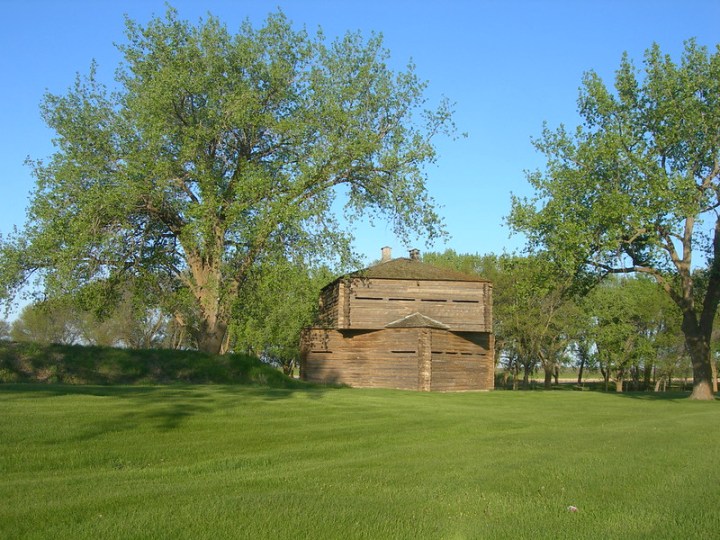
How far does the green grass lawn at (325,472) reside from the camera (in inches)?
248

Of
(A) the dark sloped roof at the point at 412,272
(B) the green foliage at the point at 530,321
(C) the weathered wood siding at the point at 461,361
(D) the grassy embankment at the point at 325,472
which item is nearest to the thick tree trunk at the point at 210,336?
(D) the grassy embankment at the point at 325,472

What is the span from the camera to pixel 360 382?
41.2m

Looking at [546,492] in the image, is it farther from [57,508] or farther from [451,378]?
[451,378]

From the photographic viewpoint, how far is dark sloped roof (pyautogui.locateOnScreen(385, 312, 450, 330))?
39.6 meters

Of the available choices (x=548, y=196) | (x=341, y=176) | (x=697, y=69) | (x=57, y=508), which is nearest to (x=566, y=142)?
(x=548, y=196)

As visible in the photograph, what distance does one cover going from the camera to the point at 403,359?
40125 millimetres

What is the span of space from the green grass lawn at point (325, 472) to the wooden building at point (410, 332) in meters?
23.4

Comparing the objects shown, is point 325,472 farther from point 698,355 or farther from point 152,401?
point 698,355

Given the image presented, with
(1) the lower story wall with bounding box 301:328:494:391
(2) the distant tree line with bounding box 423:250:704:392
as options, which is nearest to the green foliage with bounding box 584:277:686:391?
(2) the distant tree line with bounding box 423:250:704:392

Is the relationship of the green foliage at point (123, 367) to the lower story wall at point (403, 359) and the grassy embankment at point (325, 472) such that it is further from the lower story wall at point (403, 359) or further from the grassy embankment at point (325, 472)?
the lower story wall at point (403, 359)

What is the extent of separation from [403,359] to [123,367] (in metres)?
19.8

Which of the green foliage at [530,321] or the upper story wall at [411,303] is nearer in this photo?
the upper story wall at [411,303]

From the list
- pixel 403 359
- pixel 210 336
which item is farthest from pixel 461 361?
A: pixel 210 336

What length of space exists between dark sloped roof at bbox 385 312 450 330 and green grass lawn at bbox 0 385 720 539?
75.4ft
